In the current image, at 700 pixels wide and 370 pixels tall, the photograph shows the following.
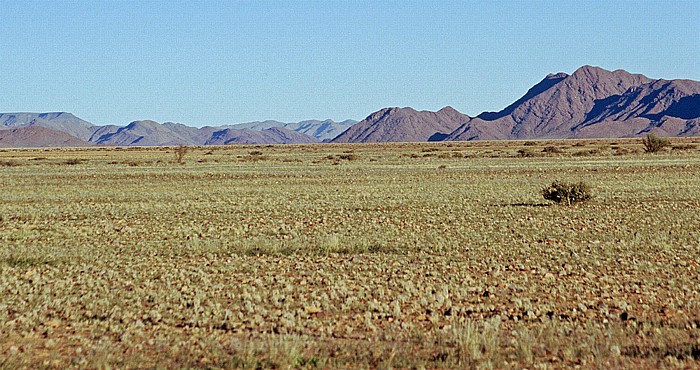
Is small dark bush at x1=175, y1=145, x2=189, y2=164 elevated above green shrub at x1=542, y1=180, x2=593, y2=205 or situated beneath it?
situated beneath

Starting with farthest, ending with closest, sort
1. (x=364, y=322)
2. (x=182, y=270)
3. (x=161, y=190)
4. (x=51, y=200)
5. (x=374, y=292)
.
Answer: (x=161, y=190)
(x=51, y=200)
(x=182, y=270)
(x=374, y=292)
(x=364, y=322)

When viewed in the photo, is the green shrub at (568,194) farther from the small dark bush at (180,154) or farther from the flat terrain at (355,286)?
the small dark bush at (180,154)

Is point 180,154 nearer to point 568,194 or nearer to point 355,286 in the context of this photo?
point 568,194

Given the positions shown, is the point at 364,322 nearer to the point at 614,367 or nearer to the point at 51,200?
the point at 614,367

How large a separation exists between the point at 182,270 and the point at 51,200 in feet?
58.7

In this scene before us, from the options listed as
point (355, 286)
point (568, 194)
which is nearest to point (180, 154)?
point (568, 194)

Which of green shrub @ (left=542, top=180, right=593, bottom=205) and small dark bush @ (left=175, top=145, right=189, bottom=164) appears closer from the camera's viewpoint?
green shrub @ (left=542, top=180, right=593, bottom=205)

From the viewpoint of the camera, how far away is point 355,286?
38.3 feet

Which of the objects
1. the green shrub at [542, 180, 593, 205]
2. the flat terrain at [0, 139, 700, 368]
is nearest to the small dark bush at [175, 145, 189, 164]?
the flat terrain at [0, 139, 700, 368]

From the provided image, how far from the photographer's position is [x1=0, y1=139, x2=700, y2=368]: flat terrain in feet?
26.7

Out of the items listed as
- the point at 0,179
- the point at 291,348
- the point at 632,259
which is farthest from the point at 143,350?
the point at 0,179

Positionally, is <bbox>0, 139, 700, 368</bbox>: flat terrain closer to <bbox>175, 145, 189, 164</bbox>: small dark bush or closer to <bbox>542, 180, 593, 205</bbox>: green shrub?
<bbox>542, 180, 593, 205</bbox>: green shrub

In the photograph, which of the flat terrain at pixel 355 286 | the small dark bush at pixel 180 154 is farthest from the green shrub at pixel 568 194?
the small dark bush at pixel 180 154

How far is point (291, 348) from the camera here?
Result: 320 inches
